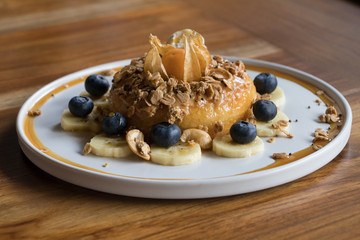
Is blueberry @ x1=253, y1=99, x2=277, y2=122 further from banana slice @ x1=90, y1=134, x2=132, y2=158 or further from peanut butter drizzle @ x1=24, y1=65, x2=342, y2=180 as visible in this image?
banana slice @ x1=90, y1=134, x2=132, y2=158

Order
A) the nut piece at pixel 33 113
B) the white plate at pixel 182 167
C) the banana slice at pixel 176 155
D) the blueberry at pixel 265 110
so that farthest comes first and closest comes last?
the nut piece at pixel 33 113, the blueberry at pixel 265 110, the banana slice at pixel 176 155, the white plate at pixel 182 167

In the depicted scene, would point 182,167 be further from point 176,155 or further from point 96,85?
point 96,85

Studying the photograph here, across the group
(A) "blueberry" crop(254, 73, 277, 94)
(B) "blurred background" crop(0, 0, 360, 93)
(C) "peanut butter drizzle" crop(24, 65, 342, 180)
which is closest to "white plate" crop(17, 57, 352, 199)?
(C) "peanut butter drizzle" crop(24, 65, 342, 180)

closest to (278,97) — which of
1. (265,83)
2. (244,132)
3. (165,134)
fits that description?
(265,83)

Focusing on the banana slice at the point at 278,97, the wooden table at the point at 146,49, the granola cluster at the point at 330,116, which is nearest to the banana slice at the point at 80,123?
the wooden table at the point at 146,49

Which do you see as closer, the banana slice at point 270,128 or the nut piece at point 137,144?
the nut piece at point 137,144

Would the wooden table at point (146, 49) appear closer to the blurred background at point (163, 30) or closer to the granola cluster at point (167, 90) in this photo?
the blurred background at point (163, 30)

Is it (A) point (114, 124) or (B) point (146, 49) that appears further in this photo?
(B) point (146, 49)
